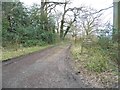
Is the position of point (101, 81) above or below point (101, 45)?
below

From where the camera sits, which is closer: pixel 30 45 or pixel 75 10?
pixel 30 45

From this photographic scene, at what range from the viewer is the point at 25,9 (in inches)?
774

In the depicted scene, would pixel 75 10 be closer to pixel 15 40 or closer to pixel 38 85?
pixel 15 40

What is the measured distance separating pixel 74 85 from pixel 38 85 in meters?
0.83

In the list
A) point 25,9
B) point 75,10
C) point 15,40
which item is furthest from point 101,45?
point 75,10

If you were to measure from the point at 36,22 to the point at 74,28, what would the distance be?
11016 millimetres

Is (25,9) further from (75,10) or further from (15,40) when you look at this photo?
(75,10)

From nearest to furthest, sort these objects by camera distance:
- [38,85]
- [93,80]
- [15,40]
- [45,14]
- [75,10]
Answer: [38,85], [93,80], [15,40], [45,14], [75,10]

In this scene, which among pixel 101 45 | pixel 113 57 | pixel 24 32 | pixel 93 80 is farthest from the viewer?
pixel 24 32

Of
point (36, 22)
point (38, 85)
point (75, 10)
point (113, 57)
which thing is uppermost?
point (75, 10)

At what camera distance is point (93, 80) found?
222 inches

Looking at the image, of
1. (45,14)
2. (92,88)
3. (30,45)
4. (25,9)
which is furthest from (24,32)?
(92,88)

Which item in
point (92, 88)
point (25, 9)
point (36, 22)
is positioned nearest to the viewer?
point (92, 88)

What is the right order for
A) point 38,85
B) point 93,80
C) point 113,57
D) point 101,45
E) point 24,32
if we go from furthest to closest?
point 24,32 < point 101,45 < point 113,57 < point 93,80 < point 38,85
